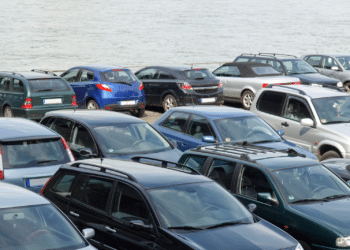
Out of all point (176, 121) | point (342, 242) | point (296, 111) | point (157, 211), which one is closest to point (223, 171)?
point (342, 242)

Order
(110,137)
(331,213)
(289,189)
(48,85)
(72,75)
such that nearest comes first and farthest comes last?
(331,213) < (289,189) < (110,137) < (48,85) < (72,75)

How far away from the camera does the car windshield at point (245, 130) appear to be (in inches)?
424

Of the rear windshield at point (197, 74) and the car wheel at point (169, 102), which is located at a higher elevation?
the rear windshield at point (197, 74)

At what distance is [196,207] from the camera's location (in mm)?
5969

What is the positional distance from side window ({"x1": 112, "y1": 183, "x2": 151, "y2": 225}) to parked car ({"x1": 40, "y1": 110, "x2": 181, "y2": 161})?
331 cm

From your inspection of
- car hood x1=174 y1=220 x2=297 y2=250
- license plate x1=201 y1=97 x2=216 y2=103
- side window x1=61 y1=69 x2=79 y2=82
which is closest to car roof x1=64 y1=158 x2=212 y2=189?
car hood x1=174 y1=220 x2=297 y2=250

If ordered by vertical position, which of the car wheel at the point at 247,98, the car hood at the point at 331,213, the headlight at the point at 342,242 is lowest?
the car wheel at the point at 247,98

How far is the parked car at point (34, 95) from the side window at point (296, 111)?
5.92 m

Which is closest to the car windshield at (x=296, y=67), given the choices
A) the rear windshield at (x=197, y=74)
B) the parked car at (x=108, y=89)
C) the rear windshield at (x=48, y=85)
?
the rear windshield at (x=197, y=74)

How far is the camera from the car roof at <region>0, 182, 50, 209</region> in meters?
5.25

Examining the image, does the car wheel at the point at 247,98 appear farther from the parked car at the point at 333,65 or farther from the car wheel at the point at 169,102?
the parked car at the point at 333,65

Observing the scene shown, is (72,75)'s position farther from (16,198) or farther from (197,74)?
(16,198)

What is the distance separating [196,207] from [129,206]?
0.69 meters

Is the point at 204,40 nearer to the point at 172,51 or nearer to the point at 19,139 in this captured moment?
the point at 172,51
